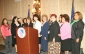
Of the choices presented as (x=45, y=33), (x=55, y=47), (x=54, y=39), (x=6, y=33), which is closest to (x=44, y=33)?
(x=45, y=33)

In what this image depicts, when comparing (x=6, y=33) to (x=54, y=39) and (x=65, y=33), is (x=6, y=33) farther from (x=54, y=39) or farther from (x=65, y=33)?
(x=65, y=33)

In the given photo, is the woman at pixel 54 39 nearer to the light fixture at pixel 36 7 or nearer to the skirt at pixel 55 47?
the skirt at pixel 55 47

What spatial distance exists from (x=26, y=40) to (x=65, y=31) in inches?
45.4

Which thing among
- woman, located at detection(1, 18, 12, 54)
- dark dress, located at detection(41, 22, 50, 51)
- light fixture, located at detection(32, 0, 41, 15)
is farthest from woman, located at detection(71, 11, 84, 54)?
light fixture, located at detection(32, 0, 41, 15)

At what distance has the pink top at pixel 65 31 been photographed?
11.1ft

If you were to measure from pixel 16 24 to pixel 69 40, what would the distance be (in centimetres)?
219

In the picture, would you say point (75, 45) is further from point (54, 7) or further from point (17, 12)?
point (17, 12)

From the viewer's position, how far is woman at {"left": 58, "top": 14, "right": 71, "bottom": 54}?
3.38 metres

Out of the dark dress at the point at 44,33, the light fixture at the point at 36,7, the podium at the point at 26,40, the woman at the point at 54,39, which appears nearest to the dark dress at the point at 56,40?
the woman at the point at 54,39

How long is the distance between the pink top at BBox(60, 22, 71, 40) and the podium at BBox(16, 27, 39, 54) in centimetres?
87

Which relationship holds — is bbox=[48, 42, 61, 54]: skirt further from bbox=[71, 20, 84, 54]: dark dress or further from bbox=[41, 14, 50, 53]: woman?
bbox=[41, 14, 50, 53]: woman

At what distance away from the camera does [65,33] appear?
3.39 metres

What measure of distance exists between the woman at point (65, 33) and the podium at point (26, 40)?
852 mm

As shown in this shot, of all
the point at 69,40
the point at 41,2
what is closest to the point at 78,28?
the point at 69,40
